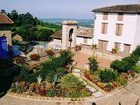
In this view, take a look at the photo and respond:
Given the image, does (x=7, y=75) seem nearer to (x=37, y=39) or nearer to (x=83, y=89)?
(x=83, y=89)

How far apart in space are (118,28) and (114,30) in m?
0.80

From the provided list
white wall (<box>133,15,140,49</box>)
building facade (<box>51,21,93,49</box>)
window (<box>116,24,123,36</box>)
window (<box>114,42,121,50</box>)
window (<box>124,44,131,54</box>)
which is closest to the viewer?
white wall (<box>133,15,140,49</box>)

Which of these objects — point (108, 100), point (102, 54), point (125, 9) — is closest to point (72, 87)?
point (108, 100)

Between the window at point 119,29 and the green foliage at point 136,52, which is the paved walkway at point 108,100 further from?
the window at point 119,29

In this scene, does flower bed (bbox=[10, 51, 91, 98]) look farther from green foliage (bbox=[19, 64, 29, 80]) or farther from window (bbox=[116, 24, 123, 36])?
window (bbox=[116, 24, 123, 36])

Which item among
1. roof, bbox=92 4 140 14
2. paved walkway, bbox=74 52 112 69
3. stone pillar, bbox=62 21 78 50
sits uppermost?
roof, bbox=92 4 140 14

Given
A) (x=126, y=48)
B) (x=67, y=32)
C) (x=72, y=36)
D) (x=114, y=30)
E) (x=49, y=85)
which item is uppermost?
(x=114, y=30)

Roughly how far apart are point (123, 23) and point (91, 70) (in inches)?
432

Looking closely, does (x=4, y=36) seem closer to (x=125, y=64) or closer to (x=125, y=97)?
(x=125, y=64)

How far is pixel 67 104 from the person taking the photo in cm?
1705

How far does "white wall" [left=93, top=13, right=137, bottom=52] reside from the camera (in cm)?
2972

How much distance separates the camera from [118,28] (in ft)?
103

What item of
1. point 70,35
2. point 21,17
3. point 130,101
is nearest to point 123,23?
point 70,35

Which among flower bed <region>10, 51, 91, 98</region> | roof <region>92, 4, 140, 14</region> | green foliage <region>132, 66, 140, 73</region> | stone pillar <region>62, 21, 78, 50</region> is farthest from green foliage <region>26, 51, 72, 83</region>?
roof <region>92, 4, 140, 14</region>
